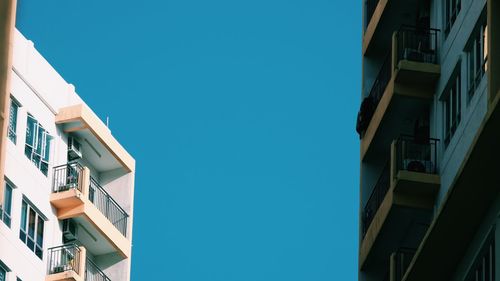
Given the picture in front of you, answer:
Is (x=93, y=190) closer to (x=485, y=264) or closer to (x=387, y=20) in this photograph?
(x=387, y=20)

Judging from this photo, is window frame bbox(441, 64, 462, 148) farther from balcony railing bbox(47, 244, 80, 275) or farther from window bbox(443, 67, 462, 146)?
balcony railing bbox(47, 244, 80, 275)

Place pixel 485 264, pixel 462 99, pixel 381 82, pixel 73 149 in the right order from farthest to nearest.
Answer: pixel 73 149 < pixel 381 82 < pixel 462 99 < pixel 485 264

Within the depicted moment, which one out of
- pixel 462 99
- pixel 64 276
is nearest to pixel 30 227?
pixel 64 276

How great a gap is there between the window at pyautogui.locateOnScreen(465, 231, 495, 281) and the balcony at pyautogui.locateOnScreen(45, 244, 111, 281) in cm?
2760

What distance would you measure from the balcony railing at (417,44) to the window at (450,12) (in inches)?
19.4

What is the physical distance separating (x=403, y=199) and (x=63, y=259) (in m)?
20.8

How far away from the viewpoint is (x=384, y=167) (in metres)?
63.1

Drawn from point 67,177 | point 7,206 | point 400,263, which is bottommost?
point 400,263

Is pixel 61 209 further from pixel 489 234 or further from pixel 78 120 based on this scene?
pixel 489 234

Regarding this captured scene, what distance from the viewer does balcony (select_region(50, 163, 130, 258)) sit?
76.2 meters

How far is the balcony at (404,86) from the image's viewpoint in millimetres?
58625

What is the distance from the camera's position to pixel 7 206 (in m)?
72.4

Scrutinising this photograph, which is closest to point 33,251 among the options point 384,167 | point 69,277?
point 69,277

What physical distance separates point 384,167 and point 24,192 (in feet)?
50.6
